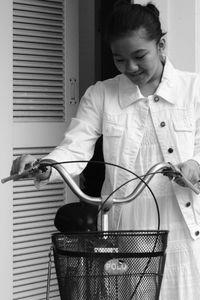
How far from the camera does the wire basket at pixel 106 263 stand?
1887 mm

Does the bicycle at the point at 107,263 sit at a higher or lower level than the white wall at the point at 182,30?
lower

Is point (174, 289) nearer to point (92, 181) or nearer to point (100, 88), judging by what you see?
point (100, 88)

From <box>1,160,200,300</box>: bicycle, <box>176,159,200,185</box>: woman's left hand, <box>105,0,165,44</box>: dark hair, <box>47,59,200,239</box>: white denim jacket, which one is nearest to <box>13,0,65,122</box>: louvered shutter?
<box>47,59,200,239</box>: white denim jacket

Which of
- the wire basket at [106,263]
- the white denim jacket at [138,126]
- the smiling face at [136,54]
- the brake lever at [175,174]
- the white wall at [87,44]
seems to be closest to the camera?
the wire basket at [106,263]

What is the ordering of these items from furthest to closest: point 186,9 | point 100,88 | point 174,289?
point 186,9 < point 100,88 < point 174,289

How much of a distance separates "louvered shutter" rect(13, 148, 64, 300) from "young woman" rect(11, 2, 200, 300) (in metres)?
1.24

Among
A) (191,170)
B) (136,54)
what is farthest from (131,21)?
(191,170)

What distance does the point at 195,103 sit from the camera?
8.29 feet

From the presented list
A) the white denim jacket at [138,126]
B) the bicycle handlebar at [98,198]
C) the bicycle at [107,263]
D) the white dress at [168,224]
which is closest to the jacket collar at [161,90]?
the white denim jacket at [138,126]

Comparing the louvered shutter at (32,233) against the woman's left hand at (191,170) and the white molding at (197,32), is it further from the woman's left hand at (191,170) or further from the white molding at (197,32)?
the woman's left hand at (191,170)

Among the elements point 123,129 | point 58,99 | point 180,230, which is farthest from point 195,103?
point 58,99

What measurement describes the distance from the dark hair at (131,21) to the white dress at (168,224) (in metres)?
0.34

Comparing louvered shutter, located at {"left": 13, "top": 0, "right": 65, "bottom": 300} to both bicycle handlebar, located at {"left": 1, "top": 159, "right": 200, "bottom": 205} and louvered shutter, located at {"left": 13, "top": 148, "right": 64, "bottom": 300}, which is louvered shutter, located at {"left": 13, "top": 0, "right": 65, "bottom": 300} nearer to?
louvered shutter, located at {"left": 13, "top": 148, "right": 64, "bottom": 300}

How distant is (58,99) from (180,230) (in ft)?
5.41
